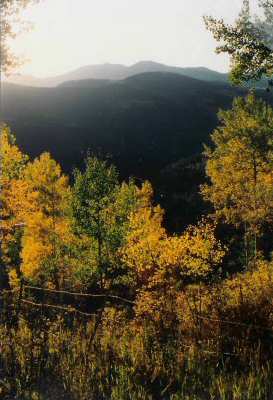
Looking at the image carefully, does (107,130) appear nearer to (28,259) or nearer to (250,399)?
(28,259)

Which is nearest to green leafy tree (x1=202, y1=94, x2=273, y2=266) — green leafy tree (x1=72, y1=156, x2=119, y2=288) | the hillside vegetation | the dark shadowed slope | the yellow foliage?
the hillside vegetation

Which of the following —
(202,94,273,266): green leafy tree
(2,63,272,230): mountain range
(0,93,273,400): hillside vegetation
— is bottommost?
(0,93,273,400): hillside vegetation

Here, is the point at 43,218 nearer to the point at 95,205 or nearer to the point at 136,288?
the point at 95,205

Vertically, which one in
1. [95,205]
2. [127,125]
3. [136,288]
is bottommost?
[136,288]

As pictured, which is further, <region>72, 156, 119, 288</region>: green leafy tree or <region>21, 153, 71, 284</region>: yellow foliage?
<region>21, 153, 71, 284</region>: yellow foliage

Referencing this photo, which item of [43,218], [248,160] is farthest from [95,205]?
[248,160]

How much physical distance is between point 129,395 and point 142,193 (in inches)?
1524

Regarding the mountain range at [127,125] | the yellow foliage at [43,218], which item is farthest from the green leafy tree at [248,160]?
the mountain range at [127,125]

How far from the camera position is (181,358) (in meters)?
9.07

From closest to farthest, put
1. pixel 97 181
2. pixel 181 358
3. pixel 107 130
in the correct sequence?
pixel 181 358 < pixel 97 181 < pixel 107 130

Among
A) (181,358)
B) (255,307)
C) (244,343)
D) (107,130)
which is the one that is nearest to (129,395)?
(181,358)

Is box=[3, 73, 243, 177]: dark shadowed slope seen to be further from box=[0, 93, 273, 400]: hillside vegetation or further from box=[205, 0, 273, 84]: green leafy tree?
box=[205, 0, 273, 84]: green leafy tree

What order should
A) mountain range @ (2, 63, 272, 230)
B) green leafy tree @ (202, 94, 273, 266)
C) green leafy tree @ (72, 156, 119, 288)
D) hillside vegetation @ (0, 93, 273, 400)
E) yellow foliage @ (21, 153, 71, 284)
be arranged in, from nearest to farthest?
hillside vegetation @ (0, 93, 273, 400)
green leafy tree @ (202, 94, 273, 266)
green leafy tree @ (72, 156, 119, 288)
yellow foliage @ (21, 153, 71, 284)
mountain range @ (2, 63, 272, 230)

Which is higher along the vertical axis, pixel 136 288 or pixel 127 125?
pixel 127 125
